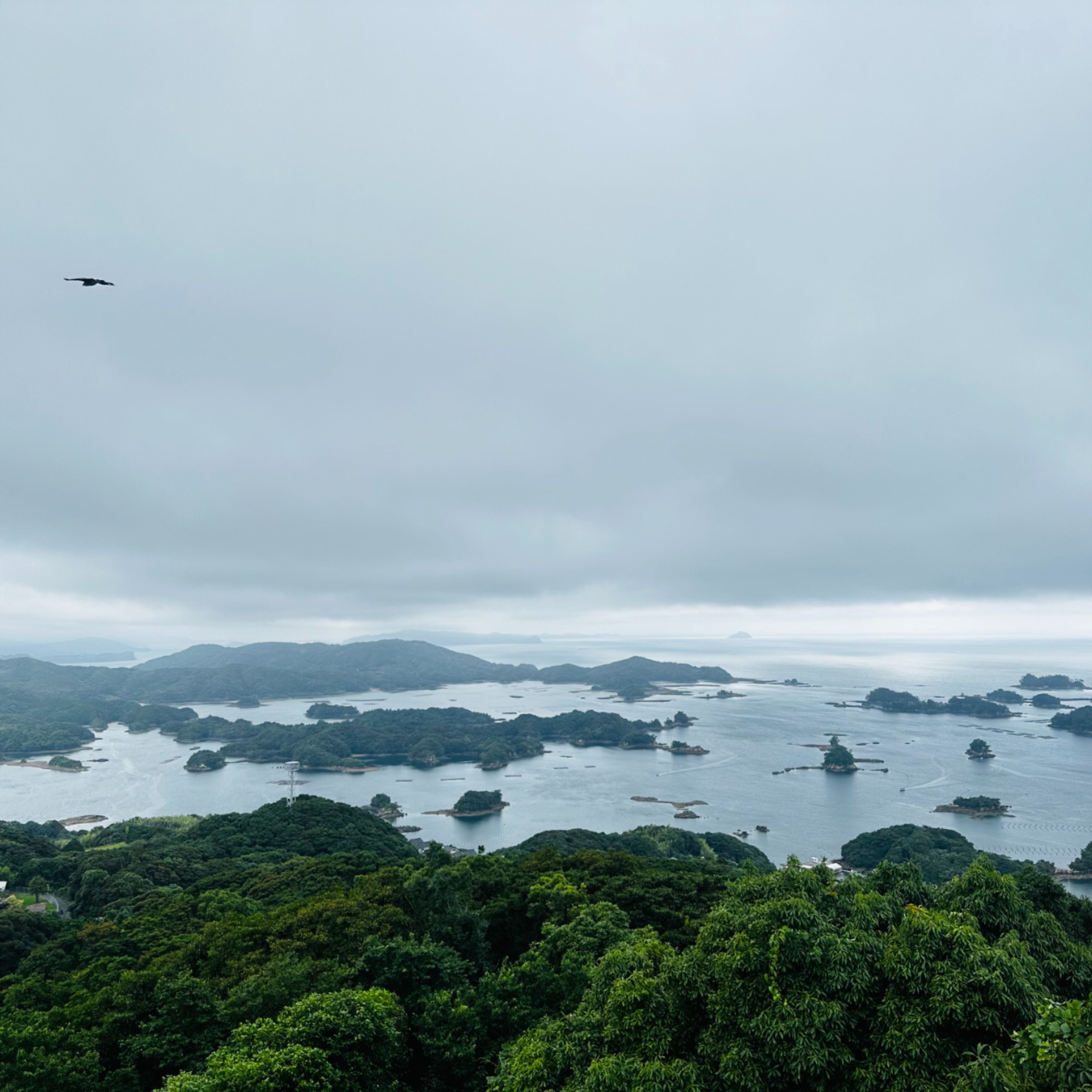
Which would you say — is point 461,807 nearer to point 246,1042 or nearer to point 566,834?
point 566,834

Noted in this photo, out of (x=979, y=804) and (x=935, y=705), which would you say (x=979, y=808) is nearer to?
(x=979, y=804)

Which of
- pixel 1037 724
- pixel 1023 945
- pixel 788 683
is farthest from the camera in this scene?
pixel 788 683

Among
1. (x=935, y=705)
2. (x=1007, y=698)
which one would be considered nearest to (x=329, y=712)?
(x=935, y=705)

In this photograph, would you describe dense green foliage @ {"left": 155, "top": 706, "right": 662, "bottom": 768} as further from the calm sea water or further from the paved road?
the paved road

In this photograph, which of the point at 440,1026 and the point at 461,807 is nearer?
the point at 440,1026

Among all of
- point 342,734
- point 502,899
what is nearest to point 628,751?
point 342,734

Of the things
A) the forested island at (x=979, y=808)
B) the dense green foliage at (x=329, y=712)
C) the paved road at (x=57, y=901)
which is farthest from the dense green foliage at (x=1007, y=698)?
the paved road at (x=57, y=901)

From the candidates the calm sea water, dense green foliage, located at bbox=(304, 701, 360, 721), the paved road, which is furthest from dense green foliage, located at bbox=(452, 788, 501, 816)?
dense green foliage, located at bbox=(304, 701, 360, 721)
